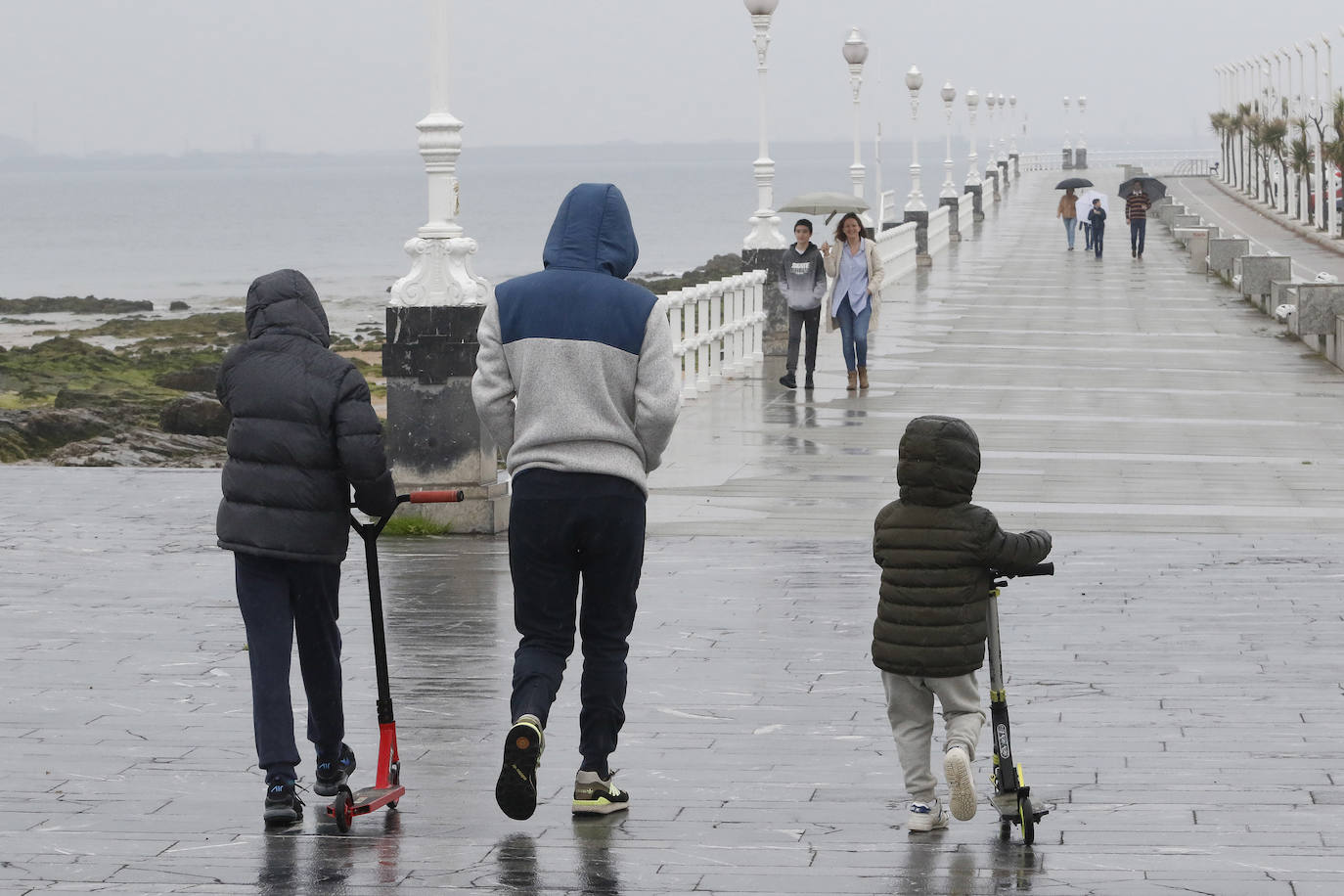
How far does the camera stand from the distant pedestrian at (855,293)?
58.8 feet

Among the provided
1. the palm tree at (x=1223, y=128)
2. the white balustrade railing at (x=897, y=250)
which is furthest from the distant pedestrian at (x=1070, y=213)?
the palm tree at (x=1223, y=128)

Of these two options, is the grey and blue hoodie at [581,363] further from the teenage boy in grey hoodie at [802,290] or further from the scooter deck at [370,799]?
the teenage boy in grey hoodie at [802,290]

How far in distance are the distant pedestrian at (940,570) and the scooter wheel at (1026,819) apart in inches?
4.9

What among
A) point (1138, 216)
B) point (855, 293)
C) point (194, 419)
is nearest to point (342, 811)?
point (855, 293)

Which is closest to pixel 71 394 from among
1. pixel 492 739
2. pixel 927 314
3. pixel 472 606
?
pixel 927 314

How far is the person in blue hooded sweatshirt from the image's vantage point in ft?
17.5

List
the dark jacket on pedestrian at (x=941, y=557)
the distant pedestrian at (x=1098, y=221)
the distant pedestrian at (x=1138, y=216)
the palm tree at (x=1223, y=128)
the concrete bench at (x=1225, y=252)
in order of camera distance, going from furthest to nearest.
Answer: the palm tree at (x=1223, y=128) → the distant pedestrian at (x=1098, y=221) → the distant pedestrian at (x=1138, y=216) → the concrete bench at (x=1225, y=252) → the dark jacket on pedestrian at (x=941, y=557)

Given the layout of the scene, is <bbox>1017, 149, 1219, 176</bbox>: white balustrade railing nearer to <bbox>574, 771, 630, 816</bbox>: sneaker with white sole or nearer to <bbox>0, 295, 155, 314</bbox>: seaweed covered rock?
<bbox>0, 295, 155, 314</bbox>: seaweed covered rock

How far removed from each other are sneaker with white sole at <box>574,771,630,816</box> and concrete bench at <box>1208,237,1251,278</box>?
1243 inches

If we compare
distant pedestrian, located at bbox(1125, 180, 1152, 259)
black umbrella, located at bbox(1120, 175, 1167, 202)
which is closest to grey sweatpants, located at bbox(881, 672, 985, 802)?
distant pedestrian, located at bbox(1125, 180, 1152, 259)

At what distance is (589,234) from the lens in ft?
18.0

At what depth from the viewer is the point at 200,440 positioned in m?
24.3

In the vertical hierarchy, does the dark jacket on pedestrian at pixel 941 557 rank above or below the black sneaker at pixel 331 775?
above

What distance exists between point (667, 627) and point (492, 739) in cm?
195
